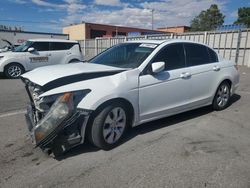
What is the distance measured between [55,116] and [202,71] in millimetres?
3170

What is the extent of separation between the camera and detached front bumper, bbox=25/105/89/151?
3.01 meters

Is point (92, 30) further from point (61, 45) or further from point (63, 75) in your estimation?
point (63, 75)

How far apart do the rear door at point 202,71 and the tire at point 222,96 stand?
0.31 m

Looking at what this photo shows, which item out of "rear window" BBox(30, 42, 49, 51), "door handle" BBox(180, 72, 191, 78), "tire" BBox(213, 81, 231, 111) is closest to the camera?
"door handle" BBox(180, 72, 191, 78)

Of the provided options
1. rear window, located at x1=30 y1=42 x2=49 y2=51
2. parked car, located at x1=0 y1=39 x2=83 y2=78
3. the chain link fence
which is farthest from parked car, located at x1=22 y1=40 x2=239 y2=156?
the chain link fence

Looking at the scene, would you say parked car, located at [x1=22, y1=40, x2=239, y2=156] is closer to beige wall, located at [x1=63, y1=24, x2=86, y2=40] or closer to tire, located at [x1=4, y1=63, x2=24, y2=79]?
tire, located at [x1=4, y1=63, x2=24, y2=79]

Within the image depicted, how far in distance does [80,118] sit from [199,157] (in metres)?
1.76

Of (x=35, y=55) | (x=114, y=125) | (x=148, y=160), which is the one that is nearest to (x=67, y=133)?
(x=114, y=125)

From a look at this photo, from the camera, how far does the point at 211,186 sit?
2.71 meters

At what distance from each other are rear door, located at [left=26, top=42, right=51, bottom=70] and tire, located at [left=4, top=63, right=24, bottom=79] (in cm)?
45

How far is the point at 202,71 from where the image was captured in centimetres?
484

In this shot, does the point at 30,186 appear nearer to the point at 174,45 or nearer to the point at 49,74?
the point at 49,74

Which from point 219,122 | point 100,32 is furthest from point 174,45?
point 100,32

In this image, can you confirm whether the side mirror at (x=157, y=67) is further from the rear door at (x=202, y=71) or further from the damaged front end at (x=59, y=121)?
the damaged front end at (x=59, y=121)
